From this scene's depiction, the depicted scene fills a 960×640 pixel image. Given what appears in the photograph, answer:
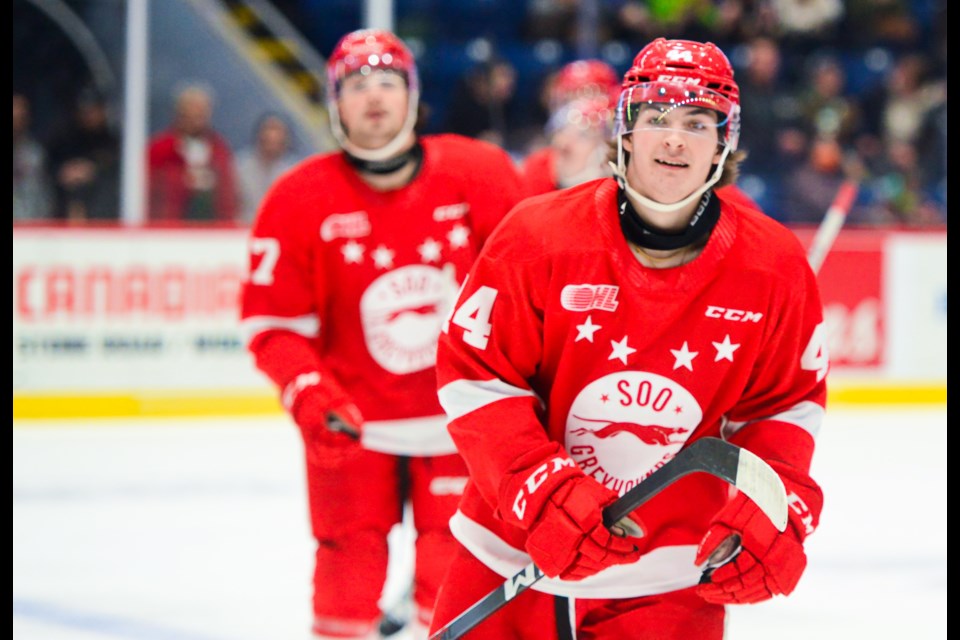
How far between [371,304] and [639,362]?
1.05 m

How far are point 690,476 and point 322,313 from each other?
3.65 feet

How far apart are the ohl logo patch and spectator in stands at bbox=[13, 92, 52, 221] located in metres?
4.96

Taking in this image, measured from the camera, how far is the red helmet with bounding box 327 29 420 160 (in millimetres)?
2836

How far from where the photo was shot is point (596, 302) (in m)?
1.81

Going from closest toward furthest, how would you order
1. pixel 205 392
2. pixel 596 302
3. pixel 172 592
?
pixel 596 302 → pixel 172 592 → pixel 205 392

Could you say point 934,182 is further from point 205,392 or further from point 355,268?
point 355,268

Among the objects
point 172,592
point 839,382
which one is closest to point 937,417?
point 839,382

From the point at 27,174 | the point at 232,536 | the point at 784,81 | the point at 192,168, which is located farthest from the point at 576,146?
the point at 784,81

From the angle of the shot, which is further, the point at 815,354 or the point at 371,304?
the point at 371,304

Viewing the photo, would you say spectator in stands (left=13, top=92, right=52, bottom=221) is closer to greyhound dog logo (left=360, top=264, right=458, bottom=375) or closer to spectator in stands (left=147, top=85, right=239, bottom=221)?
spectator in stands (left=147, top=85, right=239, bottom=221)

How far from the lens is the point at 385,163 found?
9.29ft

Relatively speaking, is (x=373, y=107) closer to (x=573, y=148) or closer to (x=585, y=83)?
(x=573, y=148)

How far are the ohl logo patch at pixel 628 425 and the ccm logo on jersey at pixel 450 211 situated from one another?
1.01m

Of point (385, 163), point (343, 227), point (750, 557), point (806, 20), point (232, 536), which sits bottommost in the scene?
point (232, 536)
